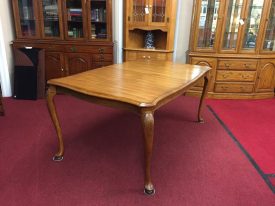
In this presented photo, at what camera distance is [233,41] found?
11.7 ft

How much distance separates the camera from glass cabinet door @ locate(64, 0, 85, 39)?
348cm

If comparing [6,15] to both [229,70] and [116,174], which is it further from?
[229,70]

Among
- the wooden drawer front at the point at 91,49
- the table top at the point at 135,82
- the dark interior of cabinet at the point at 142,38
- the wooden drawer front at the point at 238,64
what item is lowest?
the wooden drawer front at the point at 238,64

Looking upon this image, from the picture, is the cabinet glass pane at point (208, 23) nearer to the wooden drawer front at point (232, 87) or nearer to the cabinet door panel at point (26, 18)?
the wooden drawer front at point (232, 87)

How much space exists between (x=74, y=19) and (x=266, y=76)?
3104mm

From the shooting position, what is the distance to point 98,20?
355 cm

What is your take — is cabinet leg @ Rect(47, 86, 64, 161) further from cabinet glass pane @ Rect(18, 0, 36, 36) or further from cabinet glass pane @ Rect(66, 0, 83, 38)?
cabinet glass pane @ Rect(18, 0, 36, 36)

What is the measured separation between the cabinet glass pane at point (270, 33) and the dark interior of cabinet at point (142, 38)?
154 cm

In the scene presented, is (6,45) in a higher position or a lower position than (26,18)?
lower

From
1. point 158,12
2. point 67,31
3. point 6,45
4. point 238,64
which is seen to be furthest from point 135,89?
point 6,45

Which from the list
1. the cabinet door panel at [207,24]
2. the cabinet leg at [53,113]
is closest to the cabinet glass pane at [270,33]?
the cabinet door panel at [207,24]

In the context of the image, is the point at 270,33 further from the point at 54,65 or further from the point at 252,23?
the point at 54,65

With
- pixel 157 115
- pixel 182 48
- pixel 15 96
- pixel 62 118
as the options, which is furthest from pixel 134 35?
pixel 15 96

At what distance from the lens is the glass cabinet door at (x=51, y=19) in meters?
3.46
